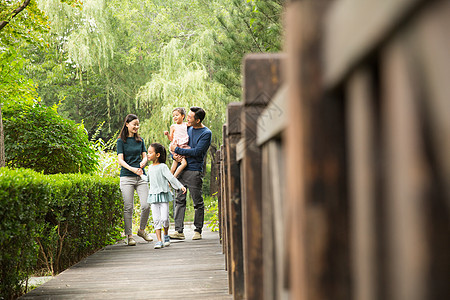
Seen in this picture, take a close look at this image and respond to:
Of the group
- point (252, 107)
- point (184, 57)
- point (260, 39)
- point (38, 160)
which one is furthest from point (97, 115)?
point (252, 107)

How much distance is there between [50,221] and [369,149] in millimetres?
5209

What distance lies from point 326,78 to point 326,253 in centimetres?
25

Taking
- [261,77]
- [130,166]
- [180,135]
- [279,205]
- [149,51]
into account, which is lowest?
[279,205]

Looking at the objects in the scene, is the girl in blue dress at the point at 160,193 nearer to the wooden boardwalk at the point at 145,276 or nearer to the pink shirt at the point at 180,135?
the wooden boardwalk at the point at 145,276

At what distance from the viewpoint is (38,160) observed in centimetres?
924

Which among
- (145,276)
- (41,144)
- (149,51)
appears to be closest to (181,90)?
(149,51)

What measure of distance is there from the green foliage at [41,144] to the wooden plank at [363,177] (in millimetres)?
8841

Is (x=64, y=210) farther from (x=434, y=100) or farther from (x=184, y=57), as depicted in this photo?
(x=184, y=57)

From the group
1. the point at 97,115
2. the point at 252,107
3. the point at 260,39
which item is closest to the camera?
the point at 252,107

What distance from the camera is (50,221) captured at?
5.48 metres

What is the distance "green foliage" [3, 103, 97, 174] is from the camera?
30.1 ft

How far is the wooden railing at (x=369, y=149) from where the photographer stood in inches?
20.7

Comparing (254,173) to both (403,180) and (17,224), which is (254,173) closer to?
(403,180)

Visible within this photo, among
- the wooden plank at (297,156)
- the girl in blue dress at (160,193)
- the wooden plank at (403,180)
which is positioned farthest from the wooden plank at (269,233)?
the girl in blue dress at (160,193)
